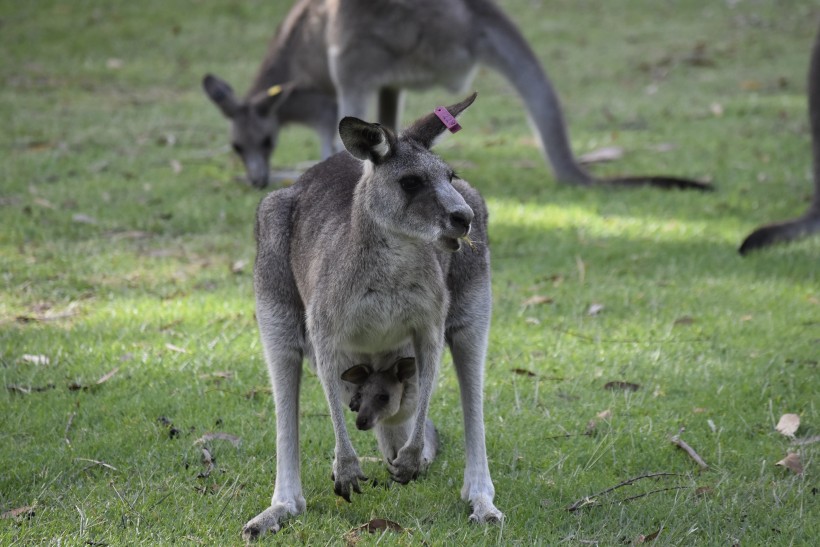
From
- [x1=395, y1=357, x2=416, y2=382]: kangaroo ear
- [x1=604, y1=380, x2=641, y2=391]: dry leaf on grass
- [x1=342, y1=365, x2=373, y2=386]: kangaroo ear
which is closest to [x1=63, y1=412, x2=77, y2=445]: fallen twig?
Result: [x1=342, y1=365, x2=373, y2=386]: kangaroo ear

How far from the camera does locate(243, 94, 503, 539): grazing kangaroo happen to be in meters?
2.78

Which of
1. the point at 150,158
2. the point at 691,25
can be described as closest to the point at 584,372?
the point at 150,158

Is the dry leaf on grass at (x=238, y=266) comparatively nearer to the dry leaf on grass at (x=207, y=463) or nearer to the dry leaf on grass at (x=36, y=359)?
the dry leaf on grass at (x=36, y=359)

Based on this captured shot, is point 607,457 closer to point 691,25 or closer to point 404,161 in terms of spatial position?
point 404,161

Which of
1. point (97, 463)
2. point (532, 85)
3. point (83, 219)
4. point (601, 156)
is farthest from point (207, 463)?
point (601, 156)

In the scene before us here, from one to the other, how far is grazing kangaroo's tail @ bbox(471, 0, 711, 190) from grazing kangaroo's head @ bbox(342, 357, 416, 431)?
4047mm

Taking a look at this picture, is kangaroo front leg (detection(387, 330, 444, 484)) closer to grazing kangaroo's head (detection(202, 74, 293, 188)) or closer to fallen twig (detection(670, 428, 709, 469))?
fallen twig (detection(670, 428, 709, 469))

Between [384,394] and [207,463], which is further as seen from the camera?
[207,463]

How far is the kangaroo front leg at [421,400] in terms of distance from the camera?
2891mm

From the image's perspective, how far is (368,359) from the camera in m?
3.13

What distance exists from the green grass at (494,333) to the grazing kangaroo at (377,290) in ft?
0.68

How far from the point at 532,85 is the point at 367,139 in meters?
4.38

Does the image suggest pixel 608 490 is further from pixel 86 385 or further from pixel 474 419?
pixel 86 385

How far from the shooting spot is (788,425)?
142 inches
